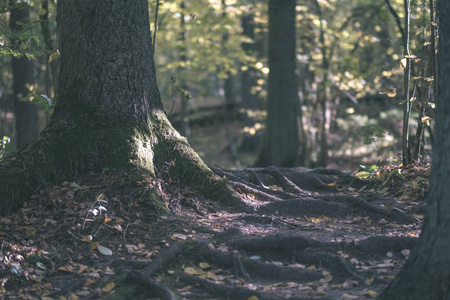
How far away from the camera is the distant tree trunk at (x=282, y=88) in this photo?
1177cm

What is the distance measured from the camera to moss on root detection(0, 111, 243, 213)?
525 centimetres

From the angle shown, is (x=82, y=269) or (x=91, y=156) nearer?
(x=82, y=269)

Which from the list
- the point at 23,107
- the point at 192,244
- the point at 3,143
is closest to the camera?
the point at 192,244

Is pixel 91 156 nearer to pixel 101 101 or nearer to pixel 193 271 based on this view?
pixel 101 101

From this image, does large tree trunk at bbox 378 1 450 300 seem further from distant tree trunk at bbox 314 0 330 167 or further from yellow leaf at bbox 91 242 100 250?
distant tree trunk at bbox 314 0 330 167

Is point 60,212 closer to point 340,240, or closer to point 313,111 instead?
point 340,240

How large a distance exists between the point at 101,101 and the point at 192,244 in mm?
2156

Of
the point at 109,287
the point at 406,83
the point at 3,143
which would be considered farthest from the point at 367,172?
the point at 3,143

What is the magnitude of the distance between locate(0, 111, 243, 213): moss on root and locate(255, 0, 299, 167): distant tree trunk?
6169mm

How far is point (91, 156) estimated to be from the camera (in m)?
5.60

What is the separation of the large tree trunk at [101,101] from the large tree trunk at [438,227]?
3.35 metres

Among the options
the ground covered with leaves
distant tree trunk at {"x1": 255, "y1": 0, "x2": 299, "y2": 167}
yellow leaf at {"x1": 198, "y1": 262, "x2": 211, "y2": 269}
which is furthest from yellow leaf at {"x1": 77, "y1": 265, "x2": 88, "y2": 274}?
distant tree trunk at {"x1": 255, "y1": 0, "x2": 299, "y2": 167}

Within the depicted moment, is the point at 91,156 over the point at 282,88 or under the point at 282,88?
under

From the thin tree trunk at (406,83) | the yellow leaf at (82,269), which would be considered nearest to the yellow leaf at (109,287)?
the yellow leaf at (82,269)
